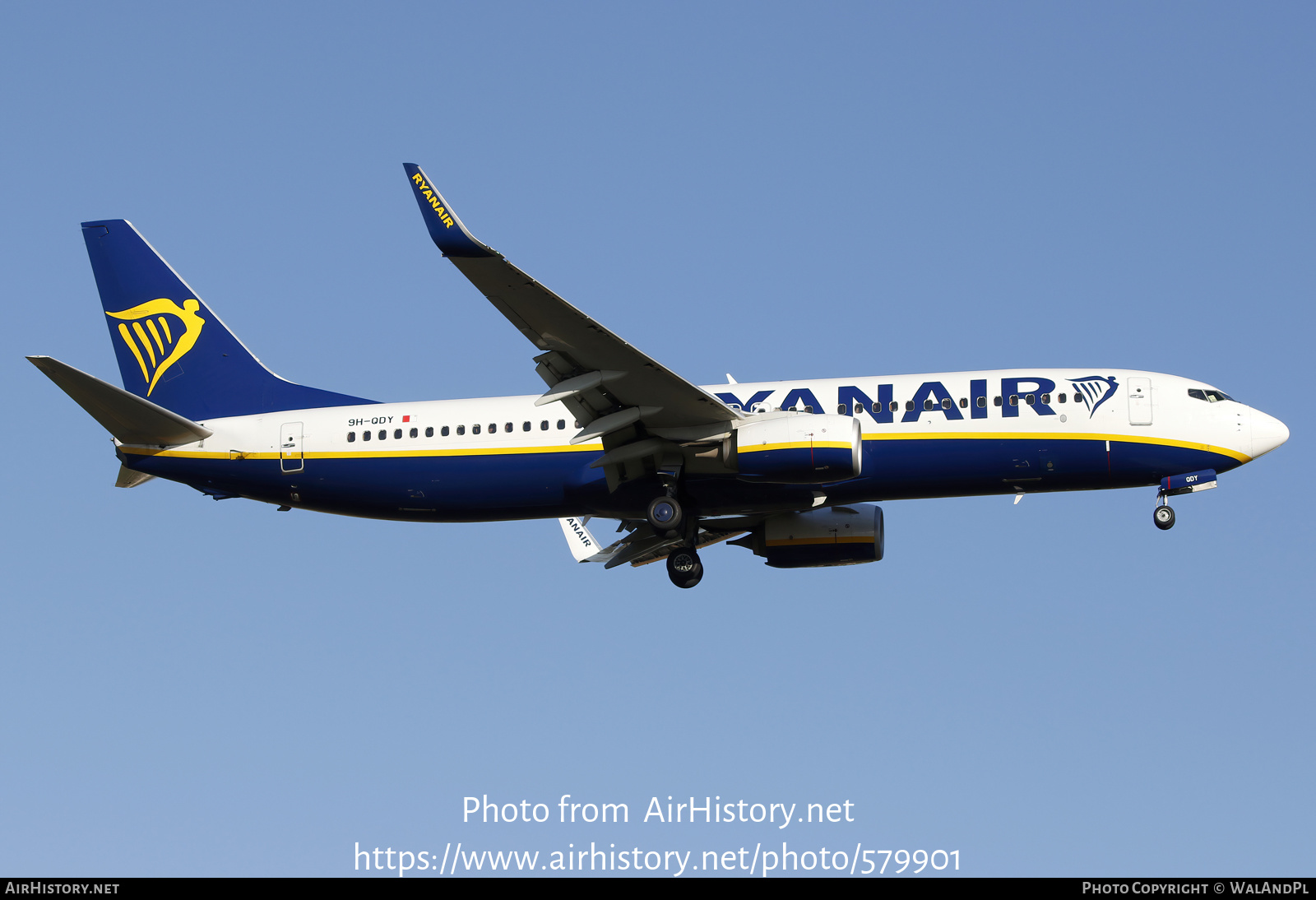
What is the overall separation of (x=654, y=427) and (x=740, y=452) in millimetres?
2249

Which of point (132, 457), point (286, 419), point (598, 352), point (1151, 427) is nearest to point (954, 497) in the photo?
point (1151, 427)

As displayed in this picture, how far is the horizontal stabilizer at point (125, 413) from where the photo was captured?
111ft

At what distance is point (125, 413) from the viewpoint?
36.4 metres

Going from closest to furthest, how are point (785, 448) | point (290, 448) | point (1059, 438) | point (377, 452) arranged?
point (785, 448)
point (1059, 438)
point (377, 452)
point (290, 448)

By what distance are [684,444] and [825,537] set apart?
6.47 m

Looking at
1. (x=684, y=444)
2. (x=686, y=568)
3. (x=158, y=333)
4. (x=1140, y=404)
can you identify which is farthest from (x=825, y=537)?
(x=158, y=333)

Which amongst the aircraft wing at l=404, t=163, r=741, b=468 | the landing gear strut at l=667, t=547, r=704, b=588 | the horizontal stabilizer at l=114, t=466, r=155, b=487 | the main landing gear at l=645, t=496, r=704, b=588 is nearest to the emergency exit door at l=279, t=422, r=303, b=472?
the horizontal stabilizer at l=114, t=466, r=155, b=487

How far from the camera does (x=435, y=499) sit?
36.4 metres

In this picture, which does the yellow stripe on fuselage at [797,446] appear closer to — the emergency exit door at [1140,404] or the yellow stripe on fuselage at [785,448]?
the yellow stripe on fuselage at [785,448]

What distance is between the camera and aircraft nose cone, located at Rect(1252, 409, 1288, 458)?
113 feet

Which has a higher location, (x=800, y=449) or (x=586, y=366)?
(x=586, y=366)

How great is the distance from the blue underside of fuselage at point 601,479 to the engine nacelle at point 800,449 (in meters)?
0.93

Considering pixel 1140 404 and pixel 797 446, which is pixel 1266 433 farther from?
pixel 797 446

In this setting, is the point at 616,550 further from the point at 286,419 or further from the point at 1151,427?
the point at 1151,427
